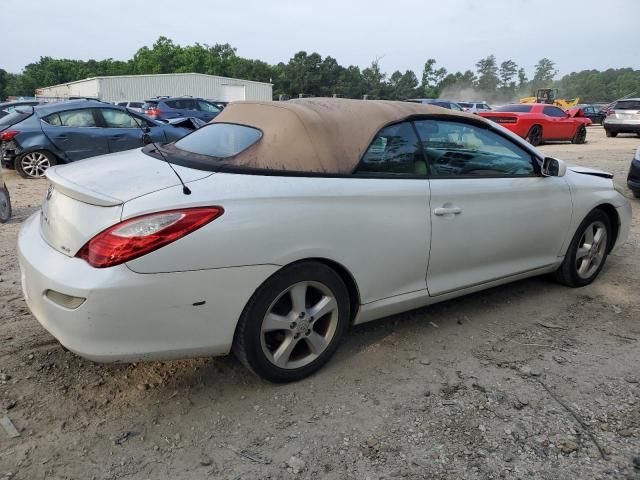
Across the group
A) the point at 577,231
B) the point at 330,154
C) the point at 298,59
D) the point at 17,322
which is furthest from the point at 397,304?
the point at 298,59

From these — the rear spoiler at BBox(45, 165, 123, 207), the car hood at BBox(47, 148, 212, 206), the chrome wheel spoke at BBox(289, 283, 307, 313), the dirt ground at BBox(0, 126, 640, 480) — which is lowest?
the dirt ground at BBox(0, 126, 640, 480)

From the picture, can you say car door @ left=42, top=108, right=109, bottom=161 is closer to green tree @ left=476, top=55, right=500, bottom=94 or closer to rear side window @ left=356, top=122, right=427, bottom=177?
rear side window @ left=356, top=122, right=427, bottom=177

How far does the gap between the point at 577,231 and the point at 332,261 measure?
2406 millimetres

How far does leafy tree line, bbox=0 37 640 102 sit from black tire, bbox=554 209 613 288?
7114 cm

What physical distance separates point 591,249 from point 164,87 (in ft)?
174

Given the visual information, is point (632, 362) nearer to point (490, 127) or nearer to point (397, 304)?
point (397, 304)

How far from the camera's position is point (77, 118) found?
977 cm

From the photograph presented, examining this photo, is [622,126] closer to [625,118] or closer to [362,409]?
[625,118]

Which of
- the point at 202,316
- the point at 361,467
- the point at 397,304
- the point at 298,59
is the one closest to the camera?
the point at 361,467

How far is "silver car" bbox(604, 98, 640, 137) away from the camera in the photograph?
20.6 m

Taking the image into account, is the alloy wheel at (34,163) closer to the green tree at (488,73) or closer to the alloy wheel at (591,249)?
the alloy wheel at (591,249)

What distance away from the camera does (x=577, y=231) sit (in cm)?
415

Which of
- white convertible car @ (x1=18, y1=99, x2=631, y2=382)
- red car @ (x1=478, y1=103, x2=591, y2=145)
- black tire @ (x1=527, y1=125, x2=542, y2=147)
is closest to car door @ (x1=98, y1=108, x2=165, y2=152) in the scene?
white convertible car @ (x1=18, y1=99, x2=631, y2=382)

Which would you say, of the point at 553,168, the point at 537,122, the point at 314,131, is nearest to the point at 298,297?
the point at 314,131
